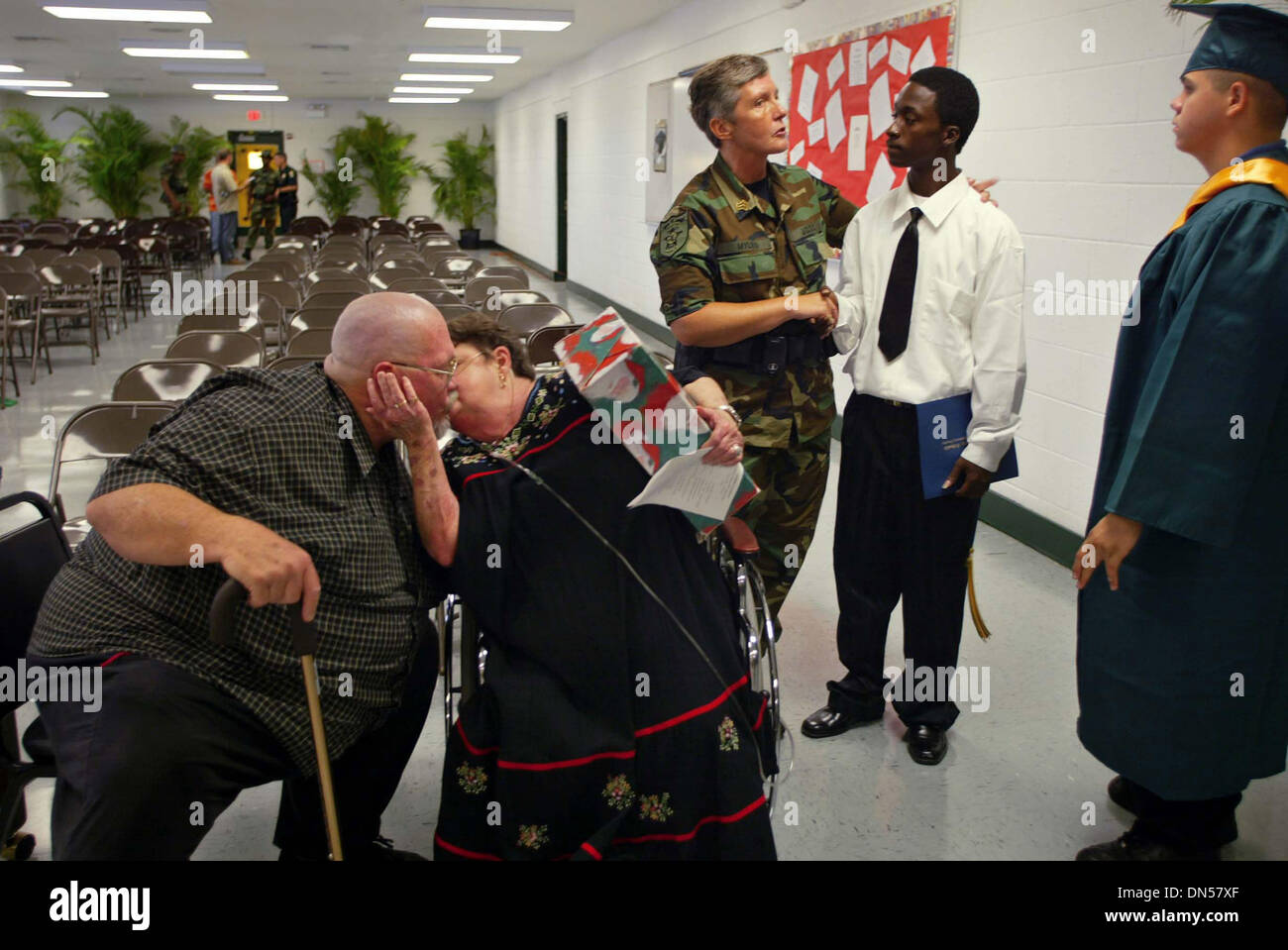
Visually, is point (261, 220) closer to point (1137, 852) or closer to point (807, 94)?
point (807, 94)

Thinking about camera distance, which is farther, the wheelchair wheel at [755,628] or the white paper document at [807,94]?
the white paper document at [807,94]

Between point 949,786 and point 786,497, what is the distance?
827 mm

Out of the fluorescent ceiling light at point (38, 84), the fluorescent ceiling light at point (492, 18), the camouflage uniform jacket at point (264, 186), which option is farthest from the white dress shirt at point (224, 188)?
the fluorescent ceiling light at point (492, 18)

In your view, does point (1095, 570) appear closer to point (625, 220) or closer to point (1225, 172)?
point (1225, 172)

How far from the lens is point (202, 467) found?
1645mm

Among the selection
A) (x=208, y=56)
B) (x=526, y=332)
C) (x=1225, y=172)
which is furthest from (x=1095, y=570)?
(x=208, y=56)

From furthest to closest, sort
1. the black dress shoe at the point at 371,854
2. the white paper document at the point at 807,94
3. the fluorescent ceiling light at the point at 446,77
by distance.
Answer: the fluorescent ceiling light at the point at 446,77, the white paper document at the point at 807,94, the black dress shoe at the point at 371,854

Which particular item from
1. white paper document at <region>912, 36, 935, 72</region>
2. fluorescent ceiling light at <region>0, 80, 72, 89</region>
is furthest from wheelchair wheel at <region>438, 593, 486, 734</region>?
fluorescent ceiling light at <region>0, 80, 72, 89</region>

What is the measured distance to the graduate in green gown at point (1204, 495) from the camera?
6.10 ft

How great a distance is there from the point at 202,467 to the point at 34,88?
21322 mm

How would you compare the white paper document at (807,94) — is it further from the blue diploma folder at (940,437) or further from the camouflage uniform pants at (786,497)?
the blue diploma folder at (940,437)

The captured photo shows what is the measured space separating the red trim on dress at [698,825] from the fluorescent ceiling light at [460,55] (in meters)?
12.2

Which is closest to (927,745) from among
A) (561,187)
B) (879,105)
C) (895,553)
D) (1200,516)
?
(895,553)

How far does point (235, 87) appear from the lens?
706 inches
